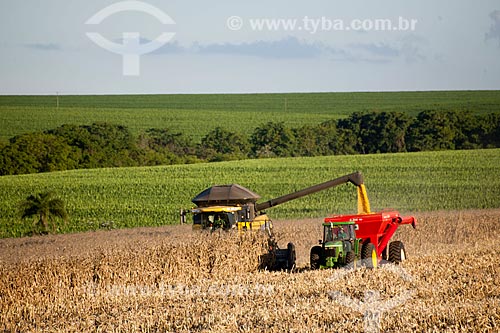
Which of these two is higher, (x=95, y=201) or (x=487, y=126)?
(x=487, y=126)

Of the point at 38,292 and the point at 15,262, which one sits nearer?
the point at 38,292

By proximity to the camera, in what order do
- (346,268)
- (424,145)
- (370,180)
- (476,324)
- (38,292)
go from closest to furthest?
1. (476,324)
2. (38,292)
3. (346,268)
4. (370,180)
5. (424,145)

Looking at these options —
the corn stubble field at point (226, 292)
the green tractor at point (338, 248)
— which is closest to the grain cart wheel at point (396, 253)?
the corn stubble field at point (226, 292)

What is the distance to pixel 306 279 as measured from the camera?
1412cm

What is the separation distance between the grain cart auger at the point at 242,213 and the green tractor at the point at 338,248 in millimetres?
1187

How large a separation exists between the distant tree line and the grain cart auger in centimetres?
3524

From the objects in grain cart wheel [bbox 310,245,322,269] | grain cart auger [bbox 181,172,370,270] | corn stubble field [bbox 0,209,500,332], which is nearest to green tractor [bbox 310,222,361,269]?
grain cart wheel [bbox 310,245,322,269]

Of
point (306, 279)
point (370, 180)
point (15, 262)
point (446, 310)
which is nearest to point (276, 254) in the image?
point (306, 279)

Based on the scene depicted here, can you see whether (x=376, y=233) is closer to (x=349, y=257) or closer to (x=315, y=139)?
(x=349, y=257)

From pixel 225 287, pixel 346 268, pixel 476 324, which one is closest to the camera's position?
pixel 476 324

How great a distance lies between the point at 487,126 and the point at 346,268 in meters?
51.2

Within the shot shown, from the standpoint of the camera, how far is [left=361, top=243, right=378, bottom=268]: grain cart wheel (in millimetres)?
15768

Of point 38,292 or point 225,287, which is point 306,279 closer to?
point 225,287

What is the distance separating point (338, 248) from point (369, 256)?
643 mm
